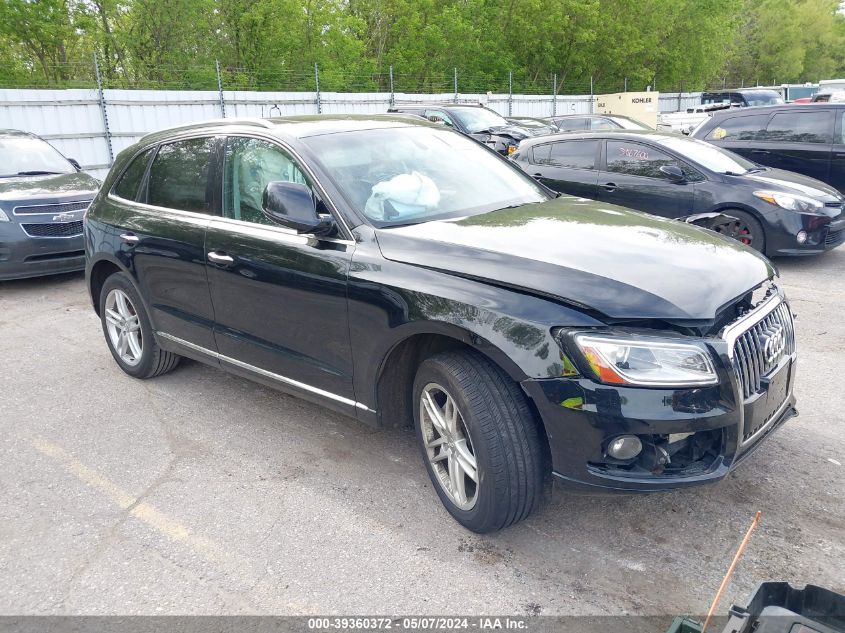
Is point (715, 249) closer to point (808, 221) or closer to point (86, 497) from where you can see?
point (86, 497)

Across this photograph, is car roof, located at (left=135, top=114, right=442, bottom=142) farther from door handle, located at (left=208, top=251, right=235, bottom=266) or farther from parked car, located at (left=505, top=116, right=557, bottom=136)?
parked car, located at (left=505, top=116, right=557, bottom=136)

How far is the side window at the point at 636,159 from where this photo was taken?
8.20 meters

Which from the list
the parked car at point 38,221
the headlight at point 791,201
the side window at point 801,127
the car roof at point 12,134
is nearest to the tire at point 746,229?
the headlight at point 791,201

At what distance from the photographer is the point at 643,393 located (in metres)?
2.64

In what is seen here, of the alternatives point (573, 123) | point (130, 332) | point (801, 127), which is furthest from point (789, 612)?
point (573, 123)

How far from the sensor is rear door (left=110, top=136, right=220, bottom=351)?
14.1 ft

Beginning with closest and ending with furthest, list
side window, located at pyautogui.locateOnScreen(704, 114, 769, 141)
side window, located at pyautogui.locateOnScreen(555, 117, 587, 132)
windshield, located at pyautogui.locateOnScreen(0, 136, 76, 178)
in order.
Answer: windshield, located at pyautogui.locateOnScreen(0, 136, 76, 178) < side window, located at pyautogui.locateOnScreen(704, 114, 769, 141) < side window, located at pyautogui.locateOnScreen(555, 117, 587, 132)

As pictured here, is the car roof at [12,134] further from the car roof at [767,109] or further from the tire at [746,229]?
the car roof at [767,109]

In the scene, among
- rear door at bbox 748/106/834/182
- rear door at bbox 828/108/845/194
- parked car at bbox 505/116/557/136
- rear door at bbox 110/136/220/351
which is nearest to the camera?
rear door at bbox 110/136/220/351

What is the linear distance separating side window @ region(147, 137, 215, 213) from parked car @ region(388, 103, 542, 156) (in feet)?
33.6

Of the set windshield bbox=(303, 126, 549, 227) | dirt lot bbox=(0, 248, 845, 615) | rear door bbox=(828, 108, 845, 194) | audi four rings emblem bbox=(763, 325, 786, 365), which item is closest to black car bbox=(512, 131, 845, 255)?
rear door bbox=(828, 108, 845, 194)

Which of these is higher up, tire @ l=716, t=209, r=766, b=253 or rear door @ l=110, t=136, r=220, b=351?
rear door @ l=110, t=136, r=220, b=351

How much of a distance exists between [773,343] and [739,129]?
8.57m

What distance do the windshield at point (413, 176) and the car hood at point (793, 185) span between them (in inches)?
180
